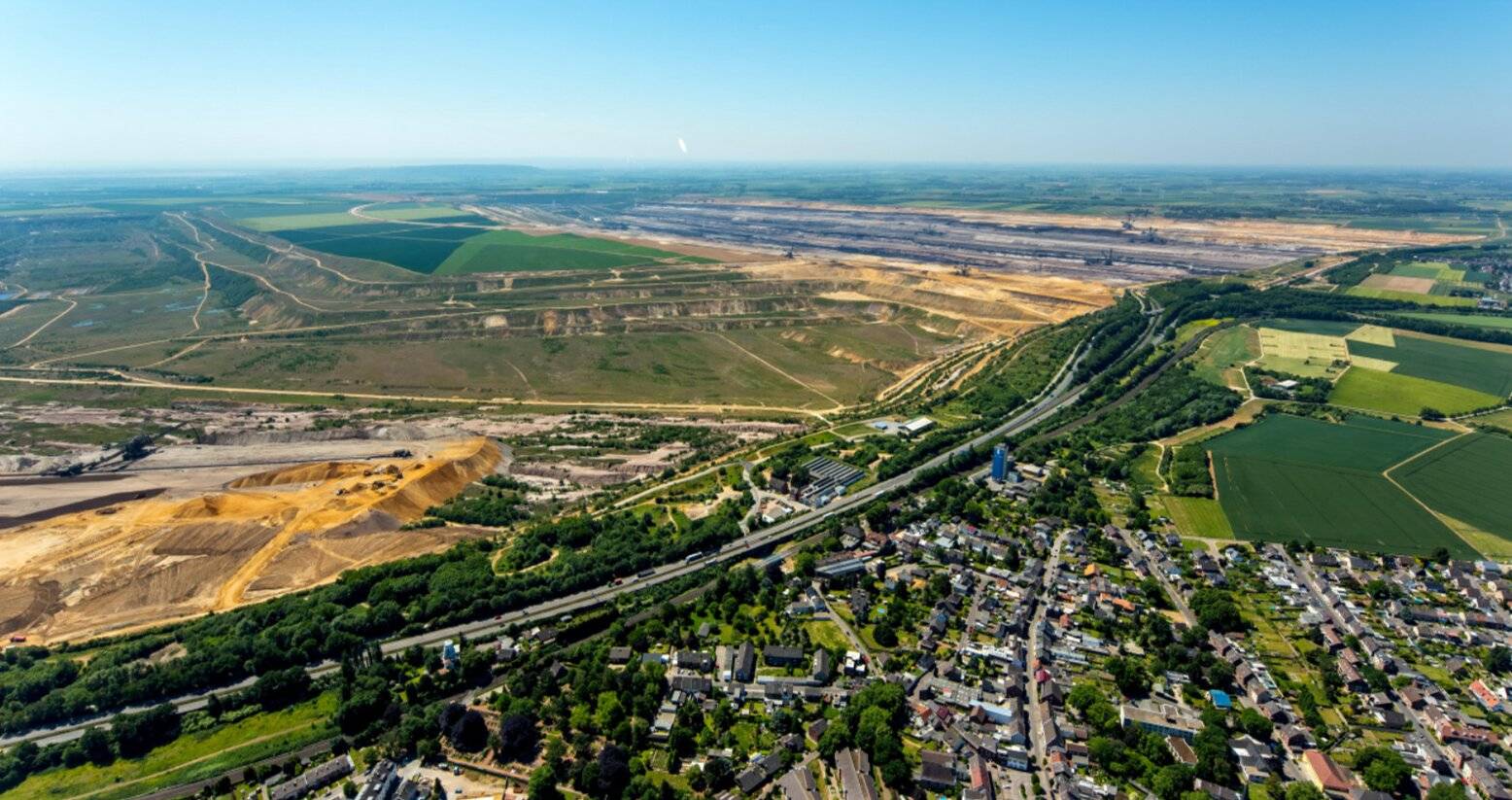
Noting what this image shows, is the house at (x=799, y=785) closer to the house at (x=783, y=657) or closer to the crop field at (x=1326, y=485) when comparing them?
the house at (x=783, y=657)

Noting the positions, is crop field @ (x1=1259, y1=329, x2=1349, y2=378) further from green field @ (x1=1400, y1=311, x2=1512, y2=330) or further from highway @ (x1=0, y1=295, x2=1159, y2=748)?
highway @ (x1=0, y1=295, x2=1159, y2=748)

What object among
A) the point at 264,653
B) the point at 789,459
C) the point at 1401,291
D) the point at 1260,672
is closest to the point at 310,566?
the point at 264,653

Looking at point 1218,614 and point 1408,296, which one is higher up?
point 1408,296

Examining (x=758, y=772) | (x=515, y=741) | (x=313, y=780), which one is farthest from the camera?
(x=515, y=741)

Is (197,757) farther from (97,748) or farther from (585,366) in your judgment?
(585,366)

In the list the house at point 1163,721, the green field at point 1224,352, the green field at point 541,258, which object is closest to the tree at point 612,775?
the house at point 1163,721

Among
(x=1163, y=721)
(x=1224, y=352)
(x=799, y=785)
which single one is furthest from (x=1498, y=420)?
(x=799, y=785)

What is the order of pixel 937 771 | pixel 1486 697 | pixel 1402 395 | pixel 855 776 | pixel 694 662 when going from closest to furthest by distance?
pixel 855 776
pixel 937 771
pixel 1486 697
pixel 694 662
pixel 1402 395
